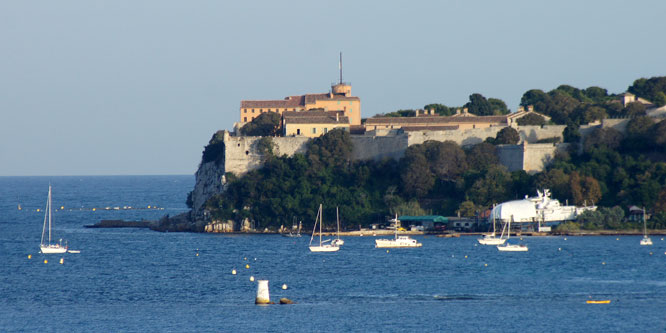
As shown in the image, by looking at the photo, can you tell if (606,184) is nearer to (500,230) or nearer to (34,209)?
(500,230)

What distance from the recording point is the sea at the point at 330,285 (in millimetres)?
41625

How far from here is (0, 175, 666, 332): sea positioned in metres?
41.6

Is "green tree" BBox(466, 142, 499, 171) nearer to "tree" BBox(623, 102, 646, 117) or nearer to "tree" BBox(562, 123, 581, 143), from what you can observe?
"tree" BBox(562, 123, 581, 143)

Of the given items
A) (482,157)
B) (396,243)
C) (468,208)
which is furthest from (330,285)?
(482,157)

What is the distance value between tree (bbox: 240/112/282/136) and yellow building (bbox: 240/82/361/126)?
5.73m

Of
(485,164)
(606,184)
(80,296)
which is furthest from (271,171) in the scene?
(80,296)

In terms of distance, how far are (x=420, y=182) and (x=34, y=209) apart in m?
53.6

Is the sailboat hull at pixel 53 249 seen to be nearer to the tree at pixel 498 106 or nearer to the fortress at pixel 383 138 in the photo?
the fortress at pixel 383 138

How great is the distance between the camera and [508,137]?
83.6 meters

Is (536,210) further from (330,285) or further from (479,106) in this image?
(479,106)

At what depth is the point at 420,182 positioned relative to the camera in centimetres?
8031

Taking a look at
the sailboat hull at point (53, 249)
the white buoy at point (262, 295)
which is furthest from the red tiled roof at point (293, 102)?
the white buoy at point (262, 295)

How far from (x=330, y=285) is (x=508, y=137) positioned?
3446 cm

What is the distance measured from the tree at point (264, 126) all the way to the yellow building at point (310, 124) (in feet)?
3.39
